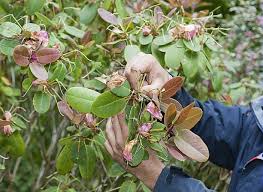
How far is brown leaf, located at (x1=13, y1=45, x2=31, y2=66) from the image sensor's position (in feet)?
4.14

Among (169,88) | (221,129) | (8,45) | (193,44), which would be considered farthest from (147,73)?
(221,129)

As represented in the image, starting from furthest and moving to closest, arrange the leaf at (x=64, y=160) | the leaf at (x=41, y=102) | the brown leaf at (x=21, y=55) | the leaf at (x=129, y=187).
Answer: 1. the leaf at (x=129, y=187)
2. the leaf at (x=64, y=160)
3. the leaf at (x=41, y=102)
4. the brown leaf at (x=21, y=55)

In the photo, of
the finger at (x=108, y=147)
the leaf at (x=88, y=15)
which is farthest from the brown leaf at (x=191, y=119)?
the leaf at (x=88, y=15)

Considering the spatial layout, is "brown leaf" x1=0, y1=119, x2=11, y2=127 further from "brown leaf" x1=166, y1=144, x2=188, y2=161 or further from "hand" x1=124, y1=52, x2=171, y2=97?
"brown leaf" x1=166, y1=144, x2=188, y2=161

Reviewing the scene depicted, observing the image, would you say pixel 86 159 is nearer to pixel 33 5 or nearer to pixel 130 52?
pixel 130 52

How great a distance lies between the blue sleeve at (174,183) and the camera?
1.32m

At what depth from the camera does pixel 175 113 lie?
1.18 metres

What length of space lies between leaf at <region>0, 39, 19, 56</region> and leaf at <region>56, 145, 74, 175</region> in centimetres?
31

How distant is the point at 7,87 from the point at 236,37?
1779mm

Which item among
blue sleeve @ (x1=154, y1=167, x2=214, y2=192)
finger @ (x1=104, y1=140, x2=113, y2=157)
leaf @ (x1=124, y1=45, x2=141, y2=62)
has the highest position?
leaf @ (x1=124, y1=45, x2=141, y2=62)

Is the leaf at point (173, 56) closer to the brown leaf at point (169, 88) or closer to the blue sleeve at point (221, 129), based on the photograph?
the blue sleeve at point (221, 129)

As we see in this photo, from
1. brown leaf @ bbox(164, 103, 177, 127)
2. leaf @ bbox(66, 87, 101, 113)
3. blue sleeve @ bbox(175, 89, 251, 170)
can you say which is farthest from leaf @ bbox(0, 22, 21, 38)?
blue sleeve @ bbox(175, 89, 251, 170)

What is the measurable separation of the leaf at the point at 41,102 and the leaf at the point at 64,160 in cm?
14

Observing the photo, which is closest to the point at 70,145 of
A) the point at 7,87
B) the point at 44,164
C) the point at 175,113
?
the point at 175,113
